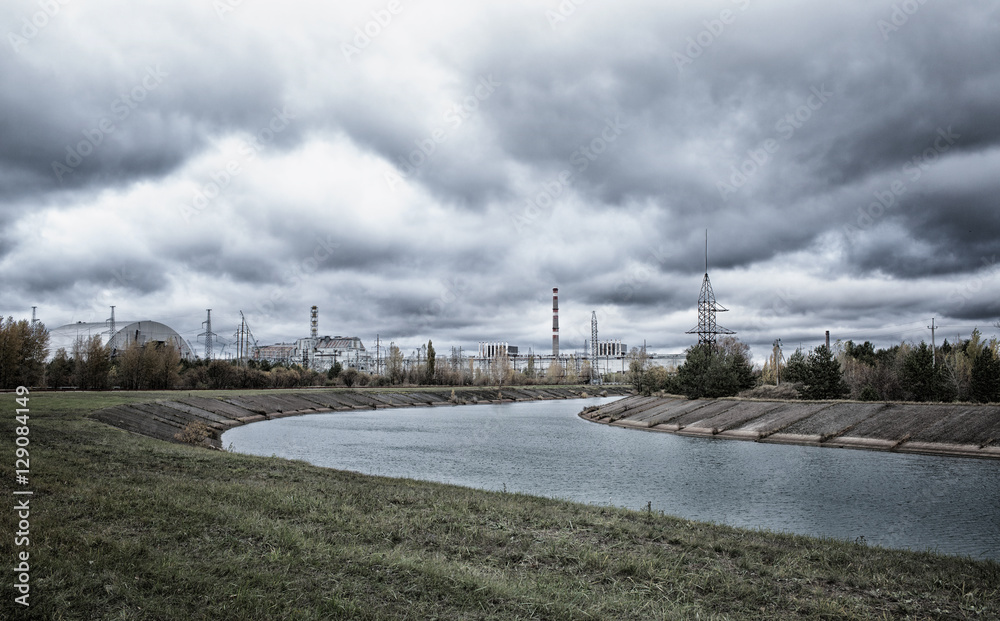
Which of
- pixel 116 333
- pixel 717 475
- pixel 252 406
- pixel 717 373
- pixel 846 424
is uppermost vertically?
pixel 116 333

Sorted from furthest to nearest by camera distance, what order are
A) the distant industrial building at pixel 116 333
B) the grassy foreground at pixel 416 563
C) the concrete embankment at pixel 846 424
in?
1. the distant industrial building at pixel 116 333
2. the concrete embankment at pixel 846 424
3. the grassy foreground at pixel 416 563

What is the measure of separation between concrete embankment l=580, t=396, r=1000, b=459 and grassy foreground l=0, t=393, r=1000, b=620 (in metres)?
33.1

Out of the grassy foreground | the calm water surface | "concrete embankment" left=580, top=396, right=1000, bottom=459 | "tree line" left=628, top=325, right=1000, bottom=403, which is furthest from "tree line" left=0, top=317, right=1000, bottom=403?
the grassy foreground

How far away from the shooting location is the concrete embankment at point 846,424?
126 ft

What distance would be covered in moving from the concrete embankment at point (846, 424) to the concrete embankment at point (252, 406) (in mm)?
43317

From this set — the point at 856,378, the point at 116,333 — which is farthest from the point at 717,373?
the point at 116,333

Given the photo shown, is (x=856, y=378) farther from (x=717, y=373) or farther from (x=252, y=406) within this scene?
(x=252, y=406)

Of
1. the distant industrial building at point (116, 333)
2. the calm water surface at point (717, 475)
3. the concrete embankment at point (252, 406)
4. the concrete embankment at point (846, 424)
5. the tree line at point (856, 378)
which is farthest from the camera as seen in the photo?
the distant industrial building at point (116, 333)

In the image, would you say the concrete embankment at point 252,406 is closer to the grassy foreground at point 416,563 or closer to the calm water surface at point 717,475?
the calm water surface at point 717,475

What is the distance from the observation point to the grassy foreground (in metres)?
8.08

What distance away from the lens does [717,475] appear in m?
29.4

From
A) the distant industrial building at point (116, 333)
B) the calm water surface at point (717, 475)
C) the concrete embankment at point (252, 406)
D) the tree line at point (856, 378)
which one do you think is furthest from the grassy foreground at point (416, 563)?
the distant industrial building at point (116, 333)

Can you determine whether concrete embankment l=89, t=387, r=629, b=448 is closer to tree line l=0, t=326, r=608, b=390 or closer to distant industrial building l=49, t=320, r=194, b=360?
tree line l=0, t=326, r=608, b=390

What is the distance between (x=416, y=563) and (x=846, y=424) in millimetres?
46463
